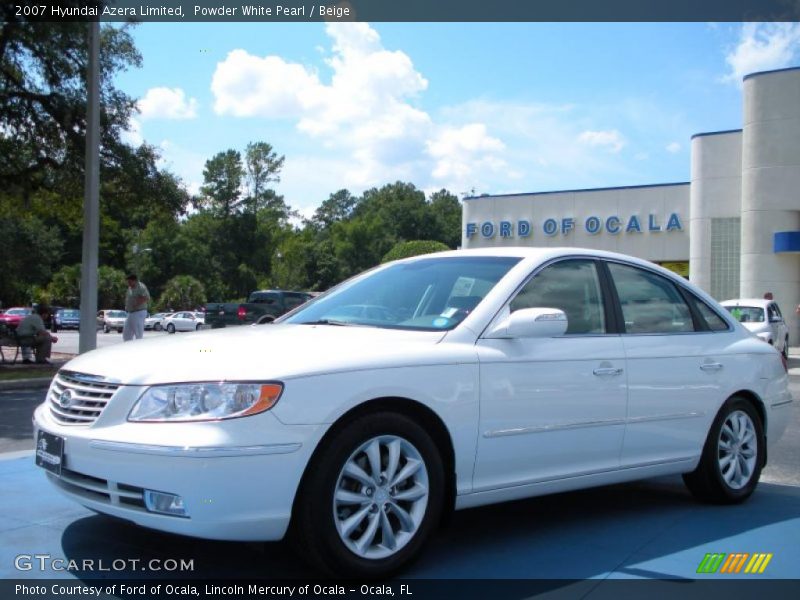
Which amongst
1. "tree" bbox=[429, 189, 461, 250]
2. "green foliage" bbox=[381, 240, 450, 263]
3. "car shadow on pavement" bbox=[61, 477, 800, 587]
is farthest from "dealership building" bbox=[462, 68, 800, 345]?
"tree" bbox=[429, 189, 461, 250]

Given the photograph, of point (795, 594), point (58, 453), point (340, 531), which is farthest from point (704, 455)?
point (58, 453)

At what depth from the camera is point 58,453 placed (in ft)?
12.4

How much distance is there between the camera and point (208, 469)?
3.30 m

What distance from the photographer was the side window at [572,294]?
4672 mm

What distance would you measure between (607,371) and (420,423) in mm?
1291

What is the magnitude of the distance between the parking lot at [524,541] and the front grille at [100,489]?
40 cm

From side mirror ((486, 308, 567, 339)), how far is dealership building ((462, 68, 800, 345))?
28.1 metres

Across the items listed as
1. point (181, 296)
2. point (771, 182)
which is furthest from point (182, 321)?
point (771, 182)

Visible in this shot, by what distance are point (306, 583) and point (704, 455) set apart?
287 centimetres

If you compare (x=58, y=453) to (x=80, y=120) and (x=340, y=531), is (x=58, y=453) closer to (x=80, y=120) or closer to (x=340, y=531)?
(x=340, y=531)

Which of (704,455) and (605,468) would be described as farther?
(704,455)

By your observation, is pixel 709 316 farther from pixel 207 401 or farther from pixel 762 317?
pixel 762 317

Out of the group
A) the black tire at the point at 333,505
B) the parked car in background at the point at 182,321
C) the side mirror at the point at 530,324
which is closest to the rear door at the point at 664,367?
the side mirror at the point at 530,324

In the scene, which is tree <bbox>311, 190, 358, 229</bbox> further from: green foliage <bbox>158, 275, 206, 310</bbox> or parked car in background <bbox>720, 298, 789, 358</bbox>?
parked car in background <bbox>720, 298, 789, 358</bbox>
